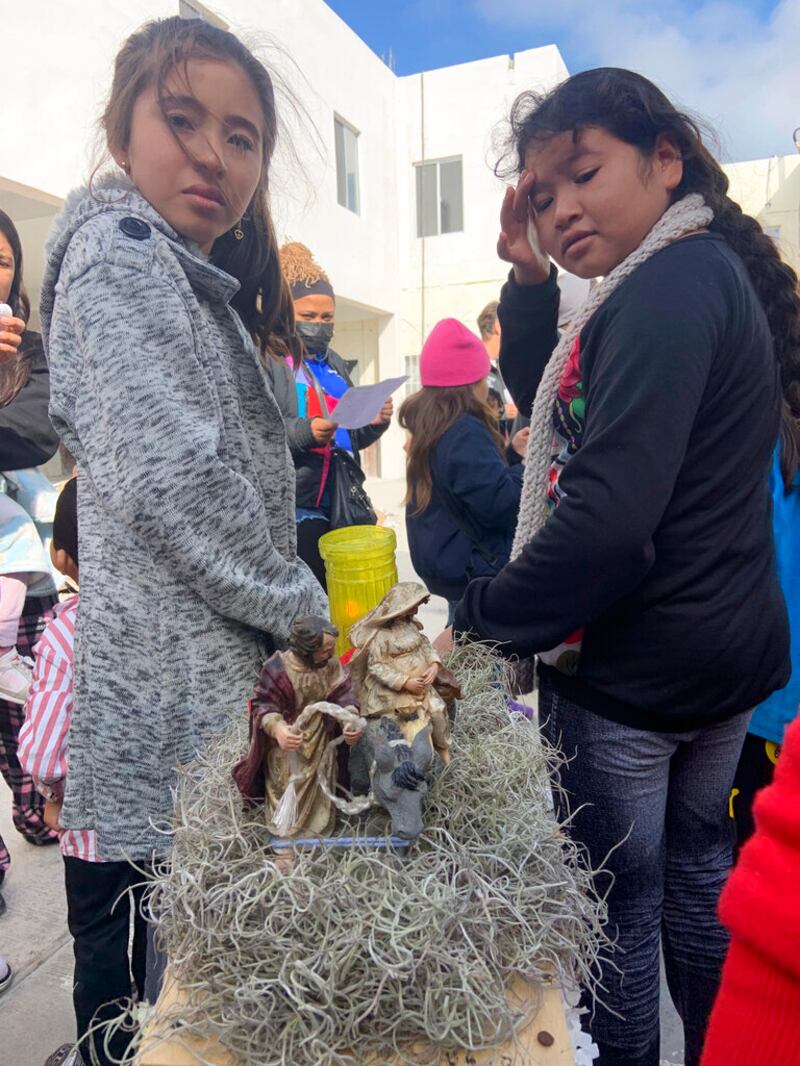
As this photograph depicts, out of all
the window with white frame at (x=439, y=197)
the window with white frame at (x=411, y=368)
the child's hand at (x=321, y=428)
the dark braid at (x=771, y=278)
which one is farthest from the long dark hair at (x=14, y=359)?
the window with white frame at (x=439, y=197)

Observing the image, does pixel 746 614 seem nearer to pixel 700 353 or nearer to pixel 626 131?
pixel 700 353

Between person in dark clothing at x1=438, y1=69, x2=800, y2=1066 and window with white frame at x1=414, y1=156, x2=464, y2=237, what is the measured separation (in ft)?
40.1

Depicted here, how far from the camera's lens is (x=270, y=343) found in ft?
5.29

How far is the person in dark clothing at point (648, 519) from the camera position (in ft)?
3.71

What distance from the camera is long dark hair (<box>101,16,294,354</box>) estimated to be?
3.80 ft

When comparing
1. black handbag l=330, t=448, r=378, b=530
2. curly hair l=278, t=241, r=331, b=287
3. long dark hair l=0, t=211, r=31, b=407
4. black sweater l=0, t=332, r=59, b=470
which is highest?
curly hair l=278, t=241, r=331, b=287

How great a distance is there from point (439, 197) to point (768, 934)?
45.0 ft

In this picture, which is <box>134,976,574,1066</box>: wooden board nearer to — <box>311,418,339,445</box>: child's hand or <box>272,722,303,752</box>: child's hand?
<box>272,722,303,752</box>: child's hand

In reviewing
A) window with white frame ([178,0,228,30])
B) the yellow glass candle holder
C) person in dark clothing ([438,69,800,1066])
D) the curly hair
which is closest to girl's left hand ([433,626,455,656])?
person in dark clothing ([438,69,800,1066])

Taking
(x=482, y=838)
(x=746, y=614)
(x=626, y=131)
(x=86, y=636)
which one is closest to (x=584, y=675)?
(x=746, y=614)

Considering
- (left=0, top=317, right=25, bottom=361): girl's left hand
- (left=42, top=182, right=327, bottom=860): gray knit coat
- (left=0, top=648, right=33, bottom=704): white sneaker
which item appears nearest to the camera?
(left=42, top=182, right=327, bottom=860): gray knit coat

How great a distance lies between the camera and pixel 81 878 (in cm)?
121

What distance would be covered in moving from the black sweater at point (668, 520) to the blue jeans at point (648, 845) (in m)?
0.09

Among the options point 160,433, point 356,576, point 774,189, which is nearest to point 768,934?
point 160,433
